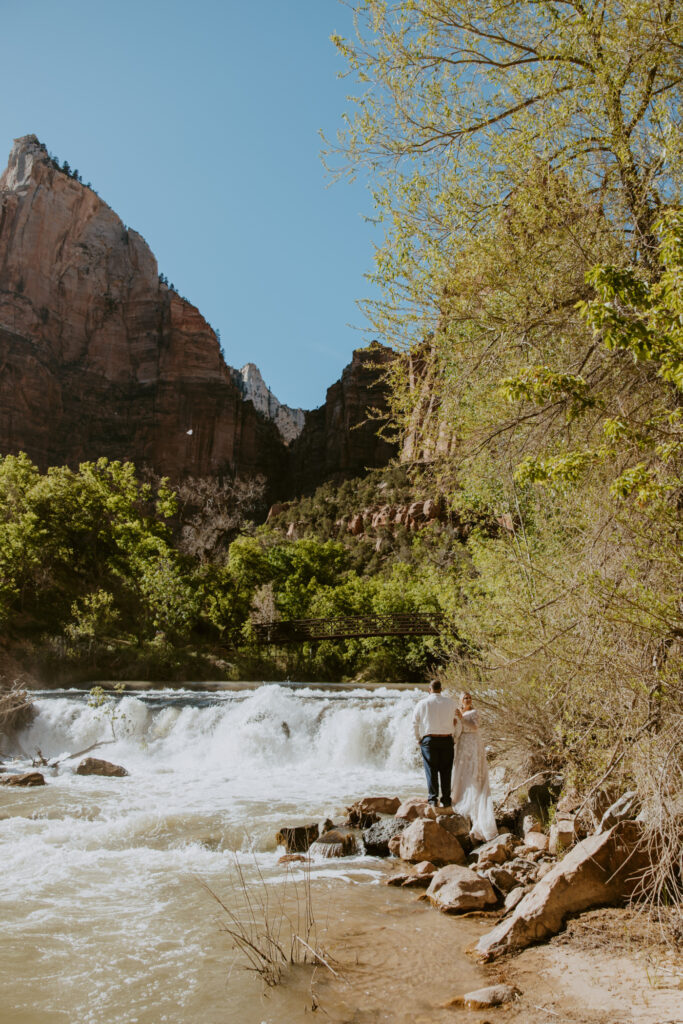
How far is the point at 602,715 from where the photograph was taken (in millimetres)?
5723

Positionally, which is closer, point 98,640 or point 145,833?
point 145,833

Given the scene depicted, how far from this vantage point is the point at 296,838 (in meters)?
8.36

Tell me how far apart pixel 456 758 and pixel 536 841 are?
4.57 feet

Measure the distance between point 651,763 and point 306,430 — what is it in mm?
92357

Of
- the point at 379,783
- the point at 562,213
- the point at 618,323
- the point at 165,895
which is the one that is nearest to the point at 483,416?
the point at 562,213

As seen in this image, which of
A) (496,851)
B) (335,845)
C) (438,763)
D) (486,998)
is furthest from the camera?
(438,763)

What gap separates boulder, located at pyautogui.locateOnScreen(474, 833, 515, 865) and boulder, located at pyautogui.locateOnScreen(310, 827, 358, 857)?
1.60 m

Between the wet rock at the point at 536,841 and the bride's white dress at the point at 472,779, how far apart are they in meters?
0.48

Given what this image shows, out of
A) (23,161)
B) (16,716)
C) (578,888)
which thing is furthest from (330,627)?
(23,161)

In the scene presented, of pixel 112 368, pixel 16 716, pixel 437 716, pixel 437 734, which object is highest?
pixel 112 368

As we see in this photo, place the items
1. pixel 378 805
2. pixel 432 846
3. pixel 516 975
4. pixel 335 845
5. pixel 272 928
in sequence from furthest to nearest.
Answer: pixel 378 805
pixel 335 845
pixel 432 846
pixel 272 928
pixel 516 975

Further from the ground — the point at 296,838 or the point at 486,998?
the point at 486,998

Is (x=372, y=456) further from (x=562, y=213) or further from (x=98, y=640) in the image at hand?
(x=562, y=213)

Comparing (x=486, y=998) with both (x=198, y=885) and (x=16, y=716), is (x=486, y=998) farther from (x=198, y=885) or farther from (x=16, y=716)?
(x=16, y=716)
